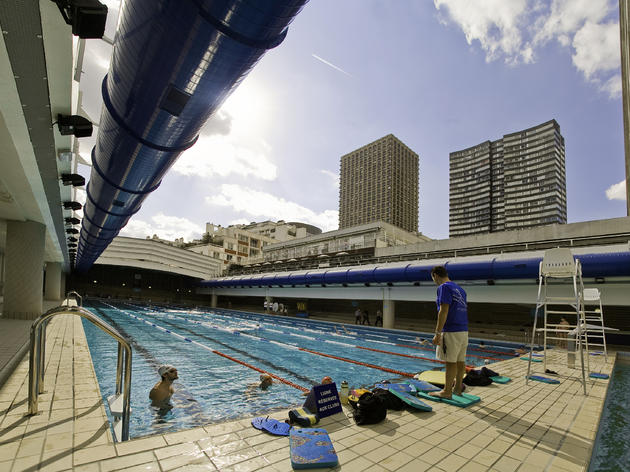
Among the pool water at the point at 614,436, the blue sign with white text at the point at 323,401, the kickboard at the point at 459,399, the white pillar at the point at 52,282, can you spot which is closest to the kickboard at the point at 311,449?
the blue sign with white text at the point at 323,401

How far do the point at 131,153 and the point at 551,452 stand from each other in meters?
5.35

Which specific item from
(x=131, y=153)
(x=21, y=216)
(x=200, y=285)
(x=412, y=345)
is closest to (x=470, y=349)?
(x=412, y=345)

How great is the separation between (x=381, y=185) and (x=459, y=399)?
117 m

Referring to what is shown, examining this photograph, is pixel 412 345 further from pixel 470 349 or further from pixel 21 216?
pixel 21 216

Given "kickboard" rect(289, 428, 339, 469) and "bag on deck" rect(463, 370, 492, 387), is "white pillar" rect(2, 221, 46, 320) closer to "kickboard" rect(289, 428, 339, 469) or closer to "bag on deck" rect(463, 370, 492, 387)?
"kickboard" rect(289, 428, 339, 469)

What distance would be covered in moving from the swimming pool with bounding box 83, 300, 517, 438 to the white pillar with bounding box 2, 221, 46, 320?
2.04 metres

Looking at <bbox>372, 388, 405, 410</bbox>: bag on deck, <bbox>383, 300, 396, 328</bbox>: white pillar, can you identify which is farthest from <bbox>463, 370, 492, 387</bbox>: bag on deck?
<bbox>383, 300, 396, 328</bbox>: white pillar

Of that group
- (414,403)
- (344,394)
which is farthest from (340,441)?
(414,403)

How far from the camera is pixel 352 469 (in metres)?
2.21

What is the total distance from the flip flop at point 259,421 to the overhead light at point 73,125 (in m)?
4.52

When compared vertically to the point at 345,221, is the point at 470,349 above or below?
below

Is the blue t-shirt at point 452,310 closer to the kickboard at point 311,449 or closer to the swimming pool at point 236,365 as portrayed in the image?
the kickboard at point 311,449

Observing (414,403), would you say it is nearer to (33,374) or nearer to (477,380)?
(477,380)

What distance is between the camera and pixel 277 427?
2.79m
